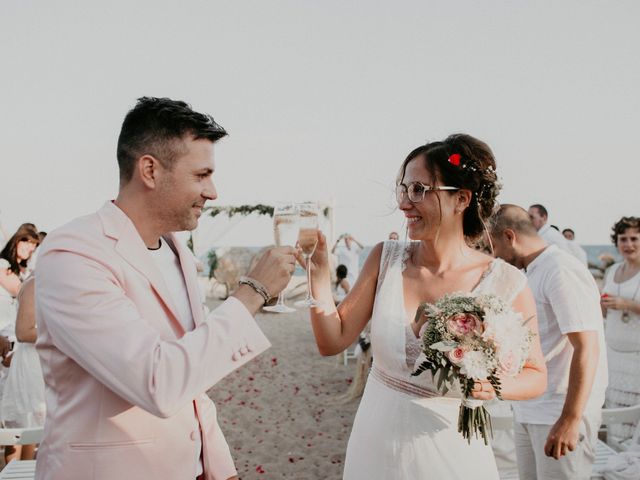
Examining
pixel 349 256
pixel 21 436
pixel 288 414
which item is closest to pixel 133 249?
pixel 21 436

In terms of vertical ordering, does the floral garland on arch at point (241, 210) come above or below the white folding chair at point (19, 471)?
below

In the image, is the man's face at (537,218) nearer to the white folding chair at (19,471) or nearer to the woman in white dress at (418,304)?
the woman in white dress at (418,304)

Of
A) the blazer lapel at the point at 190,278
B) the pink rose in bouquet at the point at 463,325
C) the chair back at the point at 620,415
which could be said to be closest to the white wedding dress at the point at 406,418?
the pink rose in bouquet at the point at 463,325

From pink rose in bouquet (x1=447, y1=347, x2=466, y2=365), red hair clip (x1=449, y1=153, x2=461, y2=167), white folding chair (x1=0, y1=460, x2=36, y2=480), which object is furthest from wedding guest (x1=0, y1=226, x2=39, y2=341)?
pink rose in bouquet (x1=447, y1=347, x2=466, y2=365)

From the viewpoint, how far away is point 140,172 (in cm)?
199

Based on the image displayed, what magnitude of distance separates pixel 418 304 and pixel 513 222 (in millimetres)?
1357

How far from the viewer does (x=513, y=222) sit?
388 cm

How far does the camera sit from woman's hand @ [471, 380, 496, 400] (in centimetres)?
A: 236

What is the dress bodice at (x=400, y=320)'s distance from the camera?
270 cm

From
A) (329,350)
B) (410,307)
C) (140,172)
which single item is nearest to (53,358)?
(140,172)

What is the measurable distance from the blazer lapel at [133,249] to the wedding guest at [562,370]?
7.50ft

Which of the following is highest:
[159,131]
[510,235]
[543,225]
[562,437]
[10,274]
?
[159,131]

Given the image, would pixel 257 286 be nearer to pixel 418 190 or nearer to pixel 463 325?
pixel 463 325

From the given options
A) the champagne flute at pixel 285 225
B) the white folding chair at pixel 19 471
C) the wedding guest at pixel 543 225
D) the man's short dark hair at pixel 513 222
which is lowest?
the white folding chair at pixel 19 471
